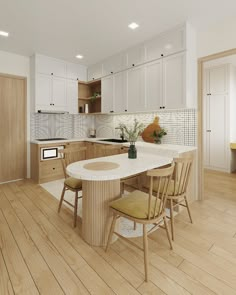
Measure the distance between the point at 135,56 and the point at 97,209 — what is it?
9.86ft

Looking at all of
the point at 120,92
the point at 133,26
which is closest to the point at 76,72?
the point at 120,92

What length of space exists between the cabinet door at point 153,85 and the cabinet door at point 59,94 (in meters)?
2.11

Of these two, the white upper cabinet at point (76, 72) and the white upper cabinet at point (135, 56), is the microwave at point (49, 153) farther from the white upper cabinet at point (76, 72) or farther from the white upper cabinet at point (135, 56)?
the white upper cabinet at point (135, 56)

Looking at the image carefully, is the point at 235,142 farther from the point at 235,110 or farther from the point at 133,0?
the point at 133,0

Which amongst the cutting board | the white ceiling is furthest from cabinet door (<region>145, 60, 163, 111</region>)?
the white ceiling

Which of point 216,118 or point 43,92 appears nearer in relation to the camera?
point 43,92

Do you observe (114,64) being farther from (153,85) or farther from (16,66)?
(16,66)

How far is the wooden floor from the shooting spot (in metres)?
1.48

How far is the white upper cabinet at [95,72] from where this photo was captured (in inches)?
181

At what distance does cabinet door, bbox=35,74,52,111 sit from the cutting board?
2.27 metres

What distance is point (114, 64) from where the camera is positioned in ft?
13.7

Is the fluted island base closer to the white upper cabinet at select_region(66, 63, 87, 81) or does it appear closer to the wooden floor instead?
the wooden floor

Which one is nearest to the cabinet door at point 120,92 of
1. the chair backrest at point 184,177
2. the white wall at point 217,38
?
the white wall at point 217,38

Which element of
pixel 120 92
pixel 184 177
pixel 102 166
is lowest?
pixel 184 177
